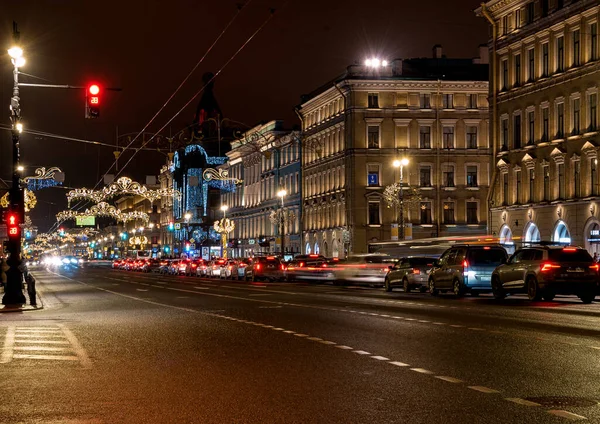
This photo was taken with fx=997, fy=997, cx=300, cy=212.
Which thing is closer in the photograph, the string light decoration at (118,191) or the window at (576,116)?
the window at (576,116)

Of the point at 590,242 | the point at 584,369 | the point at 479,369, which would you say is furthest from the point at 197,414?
the point at 590,242

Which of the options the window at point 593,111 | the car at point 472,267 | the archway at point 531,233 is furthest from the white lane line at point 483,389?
the archway at point 531,233

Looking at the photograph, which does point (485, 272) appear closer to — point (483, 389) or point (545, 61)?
point (483, 389)

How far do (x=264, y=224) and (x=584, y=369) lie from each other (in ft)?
332

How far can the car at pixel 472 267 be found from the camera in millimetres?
35312

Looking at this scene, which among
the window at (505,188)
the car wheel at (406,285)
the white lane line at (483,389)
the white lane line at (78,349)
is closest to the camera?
the white lane line at (483,389)

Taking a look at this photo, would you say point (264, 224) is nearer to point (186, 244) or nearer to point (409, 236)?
point (186, 244)

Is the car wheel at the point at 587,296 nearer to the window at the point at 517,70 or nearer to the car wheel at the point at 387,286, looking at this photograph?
the car wheel at the point at 387,286

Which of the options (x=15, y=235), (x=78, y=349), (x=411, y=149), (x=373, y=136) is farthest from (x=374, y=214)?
(x=78, y=349)

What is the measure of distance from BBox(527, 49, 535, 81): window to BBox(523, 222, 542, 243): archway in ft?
31.7

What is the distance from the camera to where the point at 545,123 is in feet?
210

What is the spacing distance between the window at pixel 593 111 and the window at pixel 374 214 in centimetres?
3326

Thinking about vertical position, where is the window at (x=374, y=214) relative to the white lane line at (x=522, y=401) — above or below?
above

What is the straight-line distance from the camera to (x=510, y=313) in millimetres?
25000
